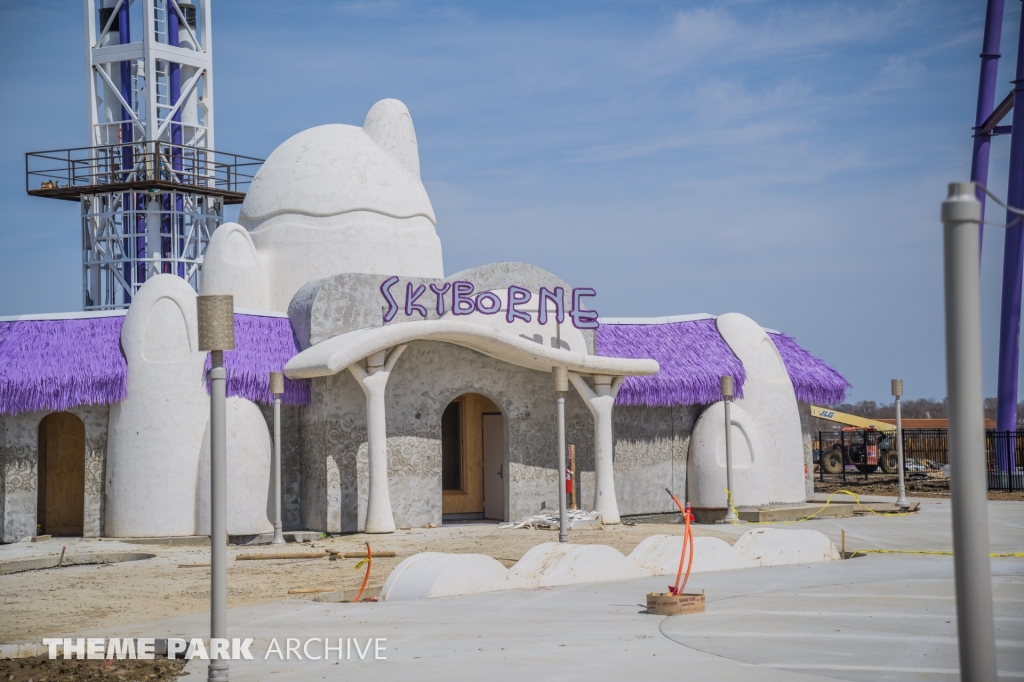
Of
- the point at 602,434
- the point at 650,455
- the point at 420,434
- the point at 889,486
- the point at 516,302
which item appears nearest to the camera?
the point at 420,434

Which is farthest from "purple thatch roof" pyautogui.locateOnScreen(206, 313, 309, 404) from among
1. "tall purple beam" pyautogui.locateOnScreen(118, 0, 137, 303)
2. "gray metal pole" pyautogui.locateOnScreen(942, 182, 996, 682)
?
"gray metal pole" pyautogui.locateOnScreen(942, 182, 996, 682)

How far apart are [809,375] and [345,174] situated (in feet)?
35.0

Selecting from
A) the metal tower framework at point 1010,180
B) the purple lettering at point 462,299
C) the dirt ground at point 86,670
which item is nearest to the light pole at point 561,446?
the purple lettering at point 462,299

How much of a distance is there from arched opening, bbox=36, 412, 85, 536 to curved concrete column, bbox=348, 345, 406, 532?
5546mm

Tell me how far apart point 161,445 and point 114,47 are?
56.6 feet

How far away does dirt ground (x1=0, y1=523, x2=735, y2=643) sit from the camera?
11531 millimetres

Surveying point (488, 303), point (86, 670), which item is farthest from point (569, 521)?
point (86, 670)

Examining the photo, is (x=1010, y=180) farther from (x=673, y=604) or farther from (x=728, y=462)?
(x=673, y=604)

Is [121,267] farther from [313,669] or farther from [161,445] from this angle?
[313,669]

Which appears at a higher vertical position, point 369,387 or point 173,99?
point 173,99

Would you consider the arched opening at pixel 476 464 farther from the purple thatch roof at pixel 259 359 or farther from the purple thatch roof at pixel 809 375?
the purple thatch roof at pixel 809 375

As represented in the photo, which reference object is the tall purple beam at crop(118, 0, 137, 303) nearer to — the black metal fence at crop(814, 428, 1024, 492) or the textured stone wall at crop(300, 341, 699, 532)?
the textured stone wall at crop(300, 341, 699, 532)

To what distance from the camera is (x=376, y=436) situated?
19891 millimetres

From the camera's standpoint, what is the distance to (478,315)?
21609 millimetres
